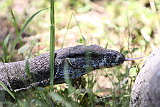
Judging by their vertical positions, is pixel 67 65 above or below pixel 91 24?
below

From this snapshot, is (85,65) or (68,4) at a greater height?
(68,4)

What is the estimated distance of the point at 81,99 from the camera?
141 inches

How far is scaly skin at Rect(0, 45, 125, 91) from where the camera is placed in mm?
3408

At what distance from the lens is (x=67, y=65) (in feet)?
11.1

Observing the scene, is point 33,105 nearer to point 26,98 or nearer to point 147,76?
point 26,98

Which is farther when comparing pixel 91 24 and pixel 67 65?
pixel 91 24

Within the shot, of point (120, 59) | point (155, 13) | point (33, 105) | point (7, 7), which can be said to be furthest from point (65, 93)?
point (7, 7)

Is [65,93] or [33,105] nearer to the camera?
[33,105]

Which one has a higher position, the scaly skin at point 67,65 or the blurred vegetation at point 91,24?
the blurred vegetation at point 91,24

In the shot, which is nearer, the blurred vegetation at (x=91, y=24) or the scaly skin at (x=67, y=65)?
the scaly skin at (x=67, y=65)

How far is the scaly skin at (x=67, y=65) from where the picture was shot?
134 inches

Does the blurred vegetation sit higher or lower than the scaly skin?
higher

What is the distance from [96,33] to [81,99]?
7.61 feet

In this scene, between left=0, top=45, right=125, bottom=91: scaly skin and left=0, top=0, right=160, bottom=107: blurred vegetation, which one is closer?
left=0, top=45, right=125, bottom=91: scaly skin
